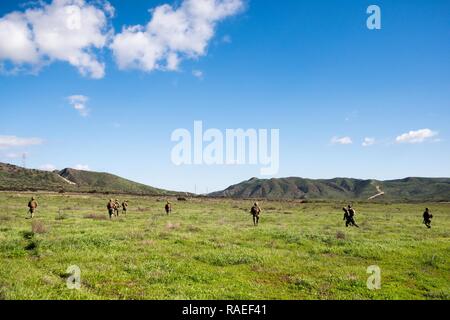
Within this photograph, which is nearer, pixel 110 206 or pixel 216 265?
pixel 216 265

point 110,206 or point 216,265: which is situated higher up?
point 110,206

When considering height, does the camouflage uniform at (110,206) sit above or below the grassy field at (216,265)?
above

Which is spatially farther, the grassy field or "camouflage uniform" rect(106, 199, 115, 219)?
"camouflage uniform" rect(106, 199, 115, 219)

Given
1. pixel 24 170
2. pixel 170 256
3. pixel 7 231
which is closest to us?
pixel 170 256

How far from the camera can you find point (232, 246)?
80.1ft

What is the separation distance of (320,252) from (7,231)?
2176 cm

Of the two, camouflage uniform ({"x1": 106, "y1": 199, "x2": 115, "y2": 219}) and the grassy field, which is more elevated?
camouflage uniform ({"x1": 106, "y1": 199, "x2": 115, "y2": 219})

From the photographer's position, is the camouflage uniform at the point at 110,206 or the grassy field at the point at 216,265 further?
the camouflage uniform at the point at 110,206
